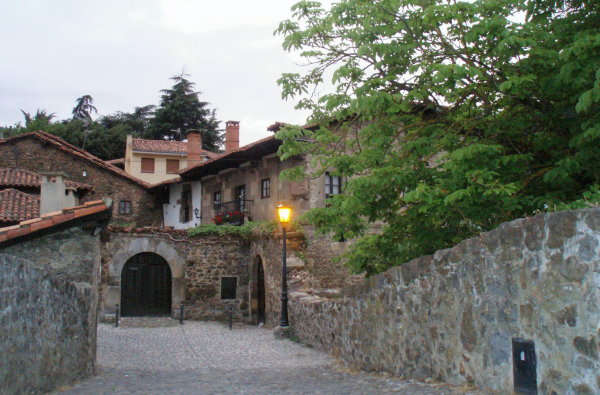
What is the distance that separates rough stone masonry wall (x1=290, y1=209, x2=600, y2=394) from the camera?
3807 millimetres

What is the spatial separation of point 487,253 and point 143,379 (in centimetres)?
524

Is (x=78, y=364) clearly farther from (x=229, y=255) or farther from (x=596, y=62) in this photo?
(x=229, y=255)

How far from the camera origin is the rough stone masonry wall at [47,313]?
4707 millimetres

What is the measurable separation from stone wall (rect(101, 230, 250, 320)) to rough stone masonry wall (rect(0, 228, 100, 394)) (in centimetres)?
1021

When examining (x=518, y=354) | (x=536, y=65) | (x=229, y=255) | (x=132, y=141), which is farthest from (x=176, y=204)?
(x=518, y=354)

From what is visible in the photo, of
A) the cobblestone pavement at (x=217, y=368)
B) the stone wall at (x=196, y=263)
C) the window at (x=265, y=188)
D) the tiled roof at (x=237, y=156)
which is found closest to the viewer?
the cobblestone pavement at (x=217, y=368)

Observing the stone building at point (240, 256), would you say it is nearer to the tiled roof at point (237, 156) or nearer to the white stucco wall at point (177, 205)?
the tiled roof at point (237, 156)

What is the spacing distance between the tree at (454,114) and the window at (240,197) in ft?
40.5

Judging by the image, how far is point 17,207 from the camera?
47.2 feet

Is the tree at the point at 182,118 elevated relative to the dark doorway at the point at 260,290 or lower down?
elevated

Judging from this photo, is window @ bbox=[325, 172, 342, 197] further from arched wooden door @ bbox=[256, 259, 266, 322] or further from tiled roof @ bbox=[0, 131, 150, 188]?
tiled roof @ bbox=[0, 131, 150, 188]

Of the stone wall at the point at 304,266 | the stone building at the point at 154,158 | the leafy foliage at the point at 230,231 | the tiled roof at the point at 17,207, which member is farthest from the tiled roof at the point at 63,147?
the stone wall at the point at 304,266

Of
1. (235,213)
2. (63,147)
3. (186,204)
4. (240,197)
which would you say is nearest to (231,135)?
(186,204)

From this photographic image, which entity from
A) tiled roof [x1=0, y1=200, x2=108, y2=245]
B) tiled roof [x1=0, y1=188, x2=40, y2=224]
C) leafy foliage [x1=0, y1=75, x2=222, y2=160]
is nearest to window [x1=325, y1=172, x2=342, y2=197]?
tiled roof [x1=0, y1=188, x2=40, y2=224]
